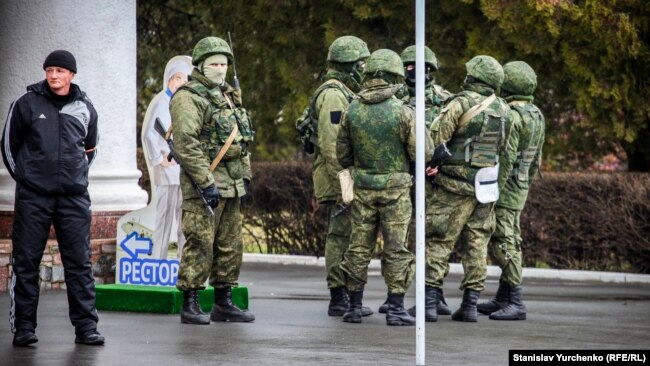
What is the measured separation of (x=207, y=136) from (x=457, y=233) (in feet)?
7.25

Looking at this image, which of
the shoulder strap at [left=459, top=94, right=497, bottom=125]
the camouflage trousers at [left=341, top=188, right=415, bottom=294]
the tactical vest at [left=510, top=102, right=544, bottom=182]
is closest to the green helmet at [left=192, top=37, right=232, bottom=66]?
the camouflage trousers at [left=341, top=188, right=415, bottom=294]

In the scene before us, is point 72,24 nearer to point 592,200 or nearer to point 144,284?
point 144,284

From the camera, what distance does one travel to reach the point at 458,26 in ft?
59.3

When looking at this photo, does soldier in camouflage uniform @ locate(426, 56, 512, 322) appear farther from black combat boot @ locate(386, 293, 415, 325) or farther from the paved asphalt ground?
the paved asphalt ground

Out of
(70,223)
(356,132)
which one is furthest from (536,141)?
(70,223)

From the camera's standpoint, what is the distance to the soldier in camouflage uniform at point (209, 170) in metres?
11.3

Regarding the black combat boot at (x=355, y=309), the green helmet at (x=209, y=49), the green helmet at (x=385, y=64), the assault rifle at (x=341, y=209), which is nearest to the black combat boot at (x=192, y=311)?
the black combat boot at (x=355, y=309)

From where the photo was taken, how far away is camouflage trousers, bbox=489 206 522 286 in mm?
12461

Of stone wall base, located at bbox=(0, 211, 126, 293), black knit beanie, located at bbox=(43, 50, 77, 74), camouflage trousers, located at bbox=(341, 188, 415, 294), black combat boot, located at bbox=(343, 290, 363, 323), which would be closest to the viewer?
black knit beanie, located at bbox=(43, 50, 77, 74)

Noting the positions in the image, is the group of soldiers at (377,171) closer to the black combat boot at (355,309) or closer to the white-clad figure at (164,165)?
the black combat boot at (355,309)

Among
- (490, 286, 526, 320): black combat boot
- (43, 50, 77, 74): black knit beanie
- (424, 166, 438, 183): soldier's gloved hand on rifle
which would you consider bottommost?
(490, 286, 526, 320): black combat boot

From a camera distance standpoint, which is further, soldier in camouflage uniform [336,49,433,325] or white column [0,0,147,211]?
white column [0,0,147,211]

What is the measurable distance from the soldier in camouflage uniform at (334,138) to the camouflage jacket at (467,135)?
2.65 ft

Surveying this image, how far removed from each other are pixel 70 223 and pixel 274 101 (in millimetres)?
10752
